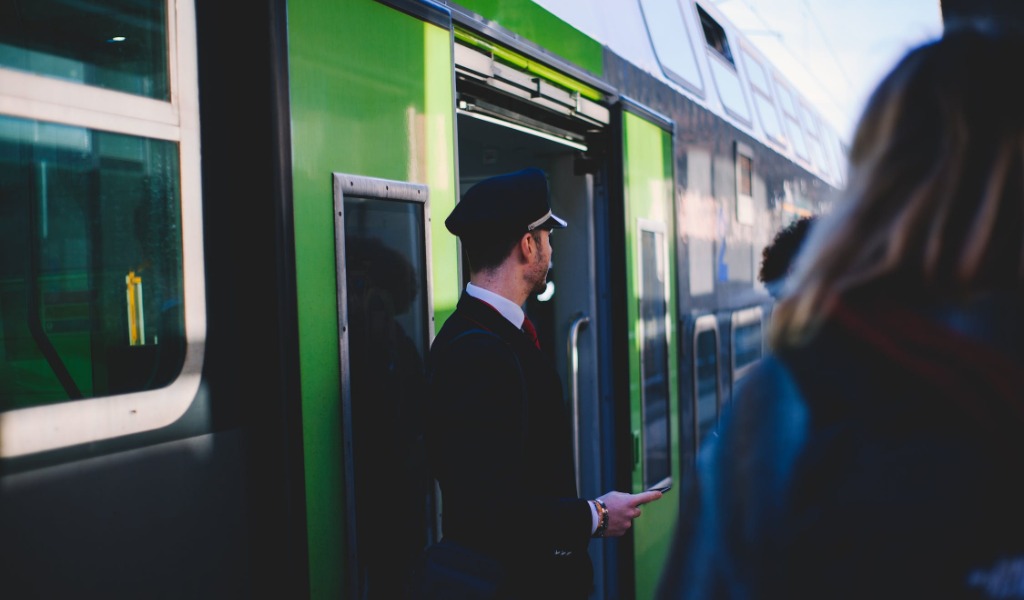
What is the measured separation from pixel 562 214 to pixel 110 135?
2414mm

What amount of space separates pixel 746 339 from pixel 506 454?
160 inches

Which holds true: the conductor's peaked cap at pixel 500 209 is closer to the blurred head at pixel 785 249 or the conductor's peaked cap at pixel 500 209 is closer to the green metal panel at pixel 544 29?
the green metal panel at pixel 544 29

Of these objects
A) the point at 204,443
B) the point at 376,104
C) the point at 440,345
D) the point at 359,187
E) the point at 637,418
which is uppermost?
the point at 376,104

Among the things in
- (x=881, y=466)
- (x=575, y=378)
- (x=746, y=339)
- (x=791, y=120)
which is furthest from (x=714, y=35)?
(x=881, y=466)

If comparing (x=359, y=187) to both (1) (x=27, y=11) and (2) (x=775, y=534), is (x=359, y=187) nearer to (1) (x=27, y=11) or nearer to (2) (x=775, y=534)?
(1) (x=27, y=11)

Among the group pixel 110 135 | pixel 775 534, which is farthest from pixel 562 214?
pixel 775 534

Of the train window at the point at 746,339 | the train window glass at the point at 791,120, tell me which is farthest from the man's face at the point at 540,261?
the train window glass at the point at 791,120

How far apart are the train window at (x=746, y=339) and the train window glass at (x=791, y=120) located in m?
2.04

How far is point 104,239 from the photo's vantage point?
4.67ft

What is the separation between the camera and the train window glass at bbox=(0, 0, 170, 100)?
1.32m

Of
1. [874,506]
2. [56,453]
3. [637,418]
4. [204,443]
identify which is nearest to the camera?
[874,506]

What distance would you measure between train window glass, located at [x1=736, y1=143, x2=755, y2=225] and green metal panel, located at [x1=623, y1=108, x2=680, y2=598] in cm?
142

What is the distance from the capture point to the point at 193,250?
1.51m

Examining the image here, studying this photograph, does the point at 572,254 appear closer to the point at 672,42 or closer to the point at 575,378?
the point at 575,378
